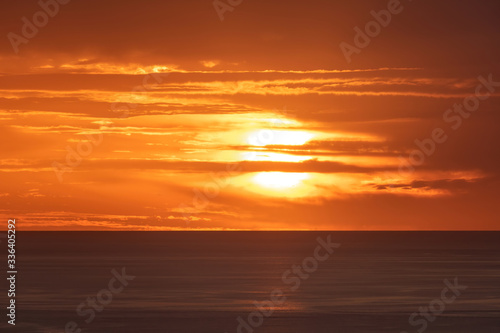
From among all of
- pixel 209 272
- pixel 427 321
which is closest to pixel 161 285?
pixel 209 272

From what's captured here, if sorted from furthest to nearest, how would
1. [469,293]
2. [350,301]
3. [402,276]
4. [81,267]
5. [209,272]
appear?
[81,267] → [209,272] → [402,276] → [469,293] → [350,301]

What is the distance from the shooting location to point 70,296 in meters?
60.6

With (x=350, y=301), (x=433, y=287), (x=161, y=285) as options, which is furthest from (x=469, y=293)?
(x=161, y=285)

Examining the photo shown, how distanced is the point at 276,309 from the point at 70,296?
612 inches

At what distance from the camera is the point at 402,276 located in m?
81.5

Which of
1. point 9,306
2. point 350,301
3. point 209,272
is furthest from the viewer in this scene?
point 209,272

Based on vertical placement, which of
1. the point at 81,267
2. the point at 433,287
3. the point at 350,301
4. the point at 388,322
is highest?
the point at 81,267

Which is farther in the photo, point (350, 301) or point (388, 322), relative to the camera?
point (350, 301)

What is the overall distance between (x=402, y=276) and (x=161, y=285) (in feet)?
80.0

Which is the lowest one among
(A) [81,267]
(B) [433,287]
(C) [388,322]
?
(C) [388,322]

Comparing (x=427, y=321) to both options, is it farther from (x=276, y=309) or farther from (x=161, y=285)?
(x=161, y=285)

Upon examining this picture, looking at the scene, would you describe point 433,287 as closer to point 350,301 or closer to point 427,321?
point 350,301

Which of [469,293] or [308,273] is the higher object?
[308,273]

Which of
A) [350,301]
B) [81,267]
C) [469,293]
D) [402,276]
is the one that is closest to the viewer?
[350,301]
